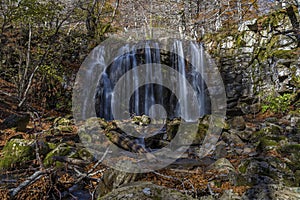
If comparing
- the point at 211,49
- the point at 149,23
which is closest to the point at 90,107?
the point at 211,49

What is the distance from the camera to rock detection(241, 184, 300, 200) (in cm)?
214

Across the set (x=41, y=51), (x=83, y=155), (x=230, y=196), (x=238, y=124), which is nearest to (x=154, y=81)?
(x=238, y=124)

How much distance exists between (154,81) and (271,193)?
934 cm

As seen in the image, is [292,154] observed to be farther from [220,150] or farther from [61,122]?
[61,122]

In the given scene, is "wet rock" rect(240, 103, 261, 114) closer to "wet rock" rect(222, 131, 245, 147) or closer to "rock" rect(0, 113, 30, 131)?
"wet rock" rect(222, 131, 245, 147)

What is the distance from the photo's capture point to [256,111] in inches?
433

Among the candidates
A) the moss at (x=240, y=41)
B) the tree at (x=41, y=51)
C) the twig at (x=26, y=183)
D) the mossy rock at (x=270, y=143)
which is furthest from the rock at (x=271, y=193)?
the moss at (x=240, y=41)

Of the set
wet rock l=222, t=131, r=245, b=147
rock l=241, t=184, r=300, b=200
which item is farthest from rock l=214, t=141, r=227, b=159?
rock l=241, t=184, r=300, b=200

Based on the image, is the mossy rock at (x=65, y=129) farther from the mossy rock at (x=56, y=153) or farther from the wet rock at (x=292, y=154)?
the wet rock at (x=292, y=154)

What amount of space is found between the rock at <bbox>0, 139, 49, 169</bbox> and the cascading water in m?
5.60

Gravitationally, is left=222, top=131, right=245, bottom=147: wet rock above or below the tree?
below

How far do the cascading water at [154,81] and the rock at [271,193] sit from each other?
8.08 m

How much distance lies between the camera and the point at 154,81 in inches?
445

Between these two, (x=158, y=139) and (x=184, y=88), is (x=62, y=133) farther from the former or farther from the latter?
(x=184, y=88)
